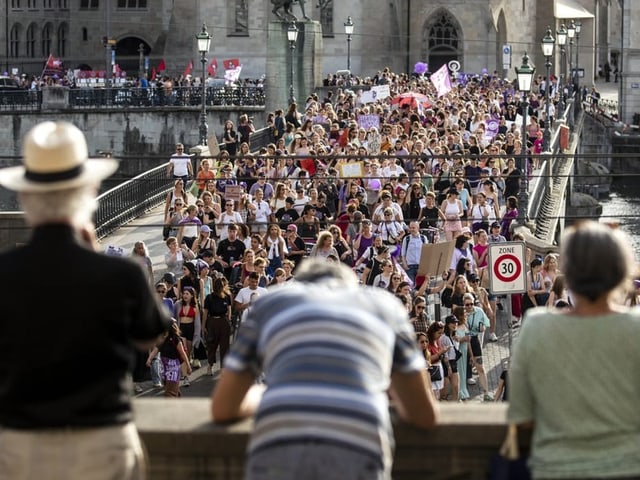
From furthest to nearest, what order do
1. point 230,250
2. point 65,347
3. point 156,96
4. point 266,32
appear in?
point 266,32 < point 156,96 < point 230,250 < point 65,347

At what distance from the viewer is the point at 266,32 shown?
66.6 metres

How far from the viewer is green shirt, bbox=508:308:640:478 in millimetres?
5656

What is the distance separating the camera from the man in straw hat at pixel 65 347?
559 cm

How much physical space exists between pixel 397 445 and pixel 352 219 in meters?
17.0

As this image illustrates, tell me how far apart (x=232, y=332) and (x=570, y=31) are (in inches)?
1607

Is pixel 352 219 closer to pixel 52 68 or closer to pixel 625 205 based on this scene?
pixel 625 205

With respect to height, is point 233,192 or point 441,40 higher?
point 441,40

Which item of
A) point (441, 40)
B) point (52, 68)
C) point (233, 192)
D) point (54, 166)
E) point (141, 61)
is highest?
point (441, 40)

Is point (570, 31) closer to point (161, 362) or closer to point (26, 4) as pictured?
point (26, 4)

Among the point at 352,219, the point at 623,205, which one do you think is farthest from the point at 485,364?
the point at 623,205

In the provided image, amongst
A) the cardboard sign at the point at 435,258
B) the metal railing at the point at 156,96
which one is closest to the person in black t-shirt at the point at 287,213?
the cardboard sign at the point at 435,258

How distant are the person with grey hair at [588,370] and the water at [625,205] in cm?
4662

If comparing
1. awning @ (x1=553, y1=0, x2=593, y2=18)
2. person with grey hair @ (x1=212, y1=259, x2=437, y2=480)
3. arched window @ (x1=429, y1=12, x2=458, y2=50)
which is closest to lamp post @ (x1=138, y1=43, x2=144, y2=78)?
arched window @ (x1=429, y1=12, x2=458, y2=50)

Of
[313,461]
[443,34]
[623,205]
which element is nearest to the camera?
[313,461]
